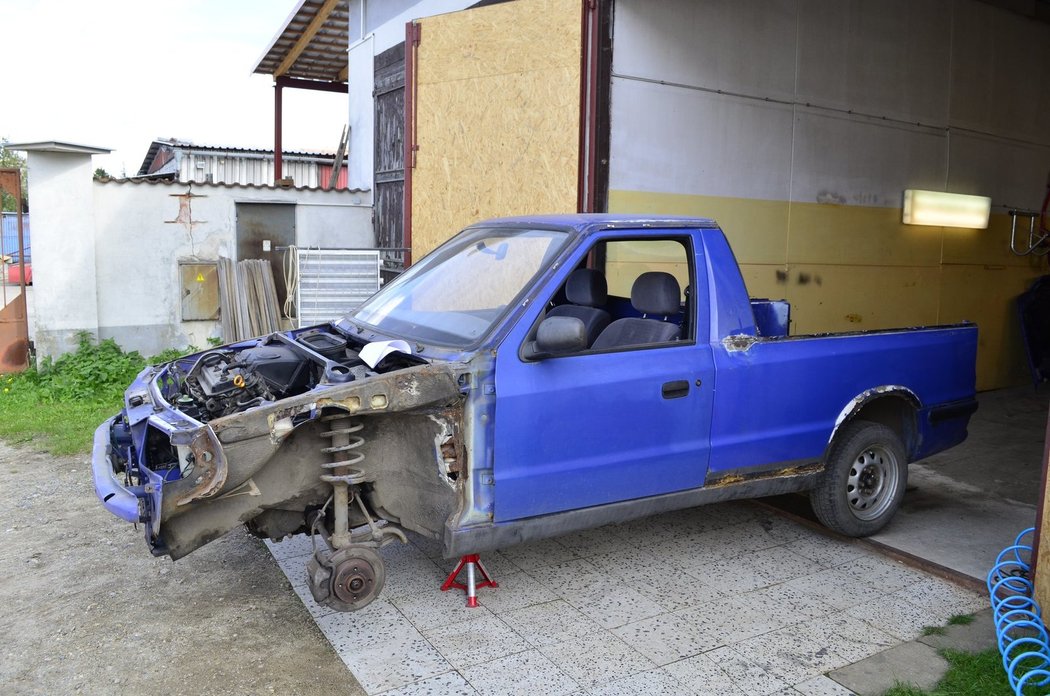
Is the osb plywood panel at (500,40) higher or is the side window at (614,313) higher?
the osb plywood panel at (500,40)

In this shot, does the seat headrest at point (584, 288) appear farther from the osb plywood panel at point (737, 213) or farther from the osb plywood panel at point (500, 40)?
the osb plywood panel at point (500, 40)

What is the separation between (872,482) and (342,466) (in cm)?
331

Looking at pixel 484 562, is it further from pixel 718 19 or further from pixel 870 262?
pixel 870 262

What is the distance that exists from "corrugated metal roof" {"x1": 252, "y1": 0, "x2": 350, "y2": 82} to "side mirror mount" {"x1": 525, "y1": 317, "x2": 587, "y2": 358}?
10.5 m

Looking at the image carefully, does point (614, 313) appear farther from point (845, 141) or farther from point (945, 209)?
point (945, 209)

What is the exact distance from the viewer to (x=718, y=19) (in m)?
8.14

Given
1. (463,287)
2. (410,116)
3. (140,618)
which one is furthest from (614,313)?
(410,116)

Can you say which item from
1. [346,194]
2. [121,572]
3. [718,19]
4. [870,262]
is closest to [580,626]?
[121,572]

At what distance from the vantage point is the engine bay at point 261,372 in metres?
4.02

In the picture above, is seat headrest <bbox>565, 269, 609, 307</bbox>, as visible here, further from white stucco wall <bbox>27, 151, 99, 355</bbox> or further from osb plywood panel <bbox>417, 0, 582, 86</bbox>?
white stucco wall <bbox>27, 151, 99, 355</bbox>

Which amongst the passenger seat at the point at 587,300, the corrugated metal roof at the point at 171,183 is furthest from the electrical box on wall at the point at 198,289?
the passenger seat at the point at 587,300

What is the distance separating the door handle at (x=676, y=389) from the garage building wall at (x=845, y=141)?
360 cm

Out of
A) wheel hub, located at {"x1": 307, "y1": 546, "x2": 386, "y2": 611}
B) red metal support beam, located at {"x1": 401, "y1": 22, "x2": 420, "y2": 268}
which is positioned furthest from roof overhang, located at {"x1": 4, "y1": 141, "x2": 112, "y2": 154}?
wheel hub, located at {"x1": 307, "y1": 546, "x2": 386, "y2": 611}

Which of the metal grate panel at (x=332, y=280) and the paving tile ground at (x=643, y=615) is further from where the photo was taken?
the metal grate panel at (x=332, y=280)
